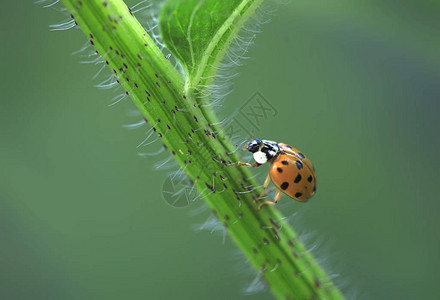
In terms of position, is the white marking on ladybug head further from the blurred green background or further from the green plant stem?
the blurred green background

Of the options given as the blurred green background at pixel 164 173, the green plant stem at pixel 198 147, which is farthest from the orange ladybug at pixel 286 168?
the blurred green background at pixel 164 173

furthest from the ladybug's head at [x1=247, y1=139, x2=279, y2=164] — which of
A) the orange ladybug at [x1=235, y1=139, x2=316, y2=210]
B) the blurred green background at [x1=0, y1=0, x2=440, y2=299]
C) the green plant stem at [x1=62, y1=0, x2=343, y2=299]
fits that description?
the blurred green background at [x1=0, y1=0, x2=440, y2=299]

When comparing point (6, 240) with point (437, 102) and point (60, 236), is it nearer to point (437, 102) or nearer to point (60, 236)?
point (60, 236)

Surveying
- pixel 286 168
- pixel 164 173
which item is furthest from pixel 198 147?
pixel 164 173

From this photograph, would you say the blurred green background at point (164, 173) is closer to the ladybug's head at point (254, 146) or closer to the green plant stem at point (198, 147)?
the ladybug's head at point (254, 146)

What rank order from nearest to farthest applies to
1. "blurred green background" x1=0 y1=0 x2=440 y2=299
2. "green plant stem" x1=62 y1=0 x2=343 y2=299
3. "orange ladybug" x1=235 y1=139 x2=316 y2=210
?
"green plant stem" x1=62 y1=0 x2=343 y2=299
"orange ladybug" x1=235 y1=139 x2=316 y2=210
"blurred green background" x1=0 y1=0 x2=440 y2=299

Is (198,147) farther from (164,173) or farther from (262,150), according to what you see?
(164,173)
